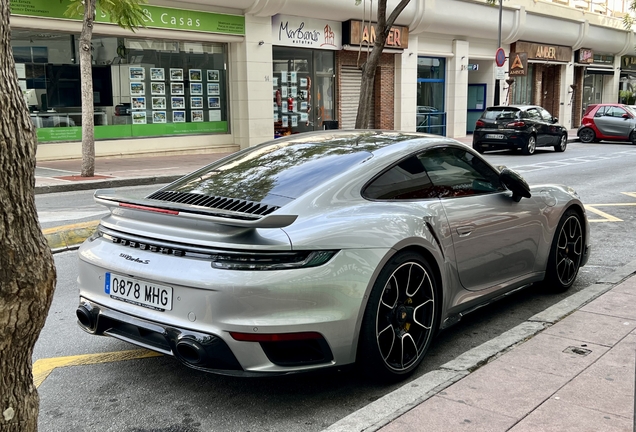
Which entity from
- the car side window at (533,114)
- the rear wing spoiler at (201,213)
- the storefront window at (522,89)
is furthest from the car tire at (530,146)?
the rear wing spoiler at (201,213)

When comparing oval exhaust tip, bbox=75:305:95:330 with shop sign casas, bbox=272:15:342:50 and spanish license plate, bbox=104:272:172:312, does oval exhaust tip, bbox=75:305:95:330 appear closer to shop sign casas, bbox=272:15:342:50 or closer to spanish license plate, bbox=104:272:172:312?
spanish license plate, bbox=104:272:172:312

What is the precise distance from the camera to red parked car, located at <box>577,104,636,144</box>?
27.3 metres

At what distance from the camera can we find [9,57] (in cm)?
208

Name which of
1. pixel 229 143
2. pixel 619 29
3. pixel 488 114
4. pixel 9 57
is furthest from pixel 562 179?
pixel 619 29

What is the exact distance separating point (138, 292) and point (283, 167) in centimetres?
123

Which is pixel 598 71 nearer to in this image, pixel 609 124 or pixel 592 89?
pixel 592 89

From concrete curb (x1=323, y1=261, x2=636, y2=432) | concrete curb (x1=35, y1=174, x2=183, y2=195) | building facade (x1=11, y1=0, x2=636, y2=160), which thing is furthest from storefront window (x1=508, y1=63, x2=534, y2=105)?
concrete curb (x1=323, y1=261, x2=636, y2=432)

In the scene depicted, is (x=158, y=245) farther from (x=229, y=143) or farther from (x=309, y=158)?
(x=229, y=143)

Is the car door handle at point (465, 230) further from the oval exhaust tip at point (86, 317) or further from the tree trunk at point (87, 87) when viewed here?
the tree trunk at point (87, 87)

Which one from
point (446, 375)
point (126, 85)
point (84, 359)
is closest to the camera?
point (446, 375)

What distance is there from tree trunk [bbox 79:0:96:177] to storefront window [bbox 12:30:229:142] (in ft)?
9.57

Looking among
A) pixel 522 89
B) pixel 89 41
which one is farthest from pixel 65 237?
pixel 522 89

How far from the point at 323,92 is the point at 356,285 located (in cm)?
2161

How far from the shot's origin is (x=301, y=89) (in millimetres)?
23844
